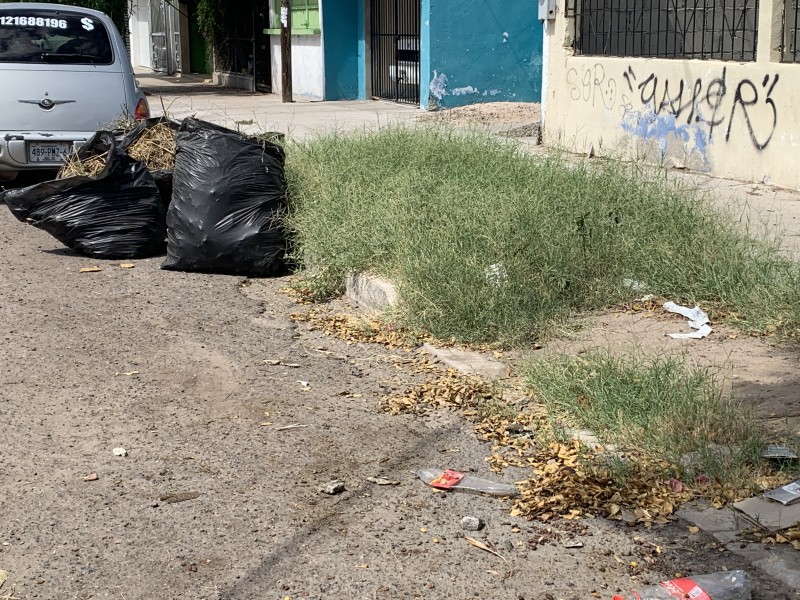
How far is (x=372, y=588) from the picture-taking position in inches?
123

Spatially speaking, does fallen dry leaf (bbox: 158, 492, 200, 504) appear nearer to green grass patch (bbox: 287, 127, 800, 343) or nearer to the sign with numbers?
green grass patch (bbox: 287, 127, 800, 343)

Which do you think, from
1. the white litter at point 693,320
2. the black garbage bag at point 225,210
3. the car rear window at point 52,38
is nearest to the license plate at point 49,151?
the car rear window at point 52,38

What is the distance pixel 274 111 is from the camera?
18.0 metres

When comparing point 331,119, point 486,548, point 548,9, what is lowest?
point 486,548

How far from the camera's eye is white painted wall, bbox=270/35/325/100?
20.1 m

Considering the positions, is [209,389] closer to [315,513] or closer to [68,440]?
[68,440]

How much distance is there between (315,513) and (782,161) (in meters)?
6.85

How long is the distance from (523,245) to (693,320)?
1.05m

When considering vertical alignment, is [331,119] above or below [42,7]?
below

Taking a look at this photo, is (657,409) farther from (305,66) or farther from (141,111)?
(305,66)

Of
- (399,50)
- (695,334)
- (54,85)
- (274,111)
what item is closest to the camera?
(695,334)

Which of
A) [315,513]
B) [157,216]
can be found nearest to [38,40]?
[157,216]

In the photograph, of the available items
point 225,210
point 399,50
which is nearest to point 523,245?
point 225,210

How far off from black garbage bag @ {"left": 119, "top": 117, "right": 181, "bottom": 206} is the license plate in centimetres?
108
